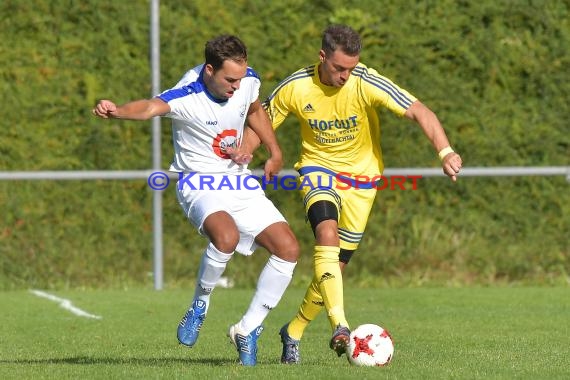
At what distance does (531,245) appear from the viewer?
15.4 meters

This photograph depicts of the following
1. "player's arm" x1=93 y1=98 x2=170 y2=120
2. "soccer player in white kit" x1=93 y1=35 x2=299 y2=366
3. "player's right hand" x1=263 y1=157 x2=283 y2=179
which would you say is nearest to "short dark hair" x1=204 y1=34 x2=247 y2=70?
"soccer player in white kit" x1=93 y1=35 x2=299 y2=366

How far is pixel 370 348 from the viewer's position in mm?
7898

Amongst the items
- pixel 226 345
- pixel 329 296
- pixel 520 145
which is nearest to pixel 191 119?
pixel 329 296

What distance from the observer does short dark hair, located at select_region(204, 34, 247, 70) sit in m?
8.11

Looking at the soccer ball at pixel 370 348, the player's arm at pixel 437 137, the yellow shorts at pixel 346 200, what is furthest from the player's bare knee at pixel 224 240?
the player's arm at pixel 437 137

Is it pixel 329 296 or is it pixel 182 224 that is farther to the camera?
pixel 182 224

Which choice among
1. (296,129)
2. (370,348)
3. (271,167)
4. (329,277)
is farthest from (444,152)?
(296,129)

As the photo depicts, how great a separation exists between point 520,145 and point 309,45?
2.83 meters

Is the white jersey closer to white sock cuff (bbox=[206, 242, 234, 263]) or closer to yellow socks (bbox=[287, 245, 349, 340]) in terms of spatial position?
white sock cuff (bbox=[206, 242, 234, 263])

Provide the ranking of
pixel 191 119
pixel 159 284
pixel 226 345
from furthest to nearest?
pixel 159 284 → pixel 226 345 → pixel 191 119

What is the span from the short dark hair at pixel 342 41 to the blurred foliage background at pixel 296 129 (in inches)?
255

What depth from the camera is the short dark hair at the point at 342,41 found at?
851cm

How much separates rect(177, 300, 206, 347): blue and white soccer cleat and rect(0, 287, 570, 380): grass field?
0.55 ft

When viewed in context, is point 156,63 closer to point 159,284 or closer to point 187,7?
point 187,7
